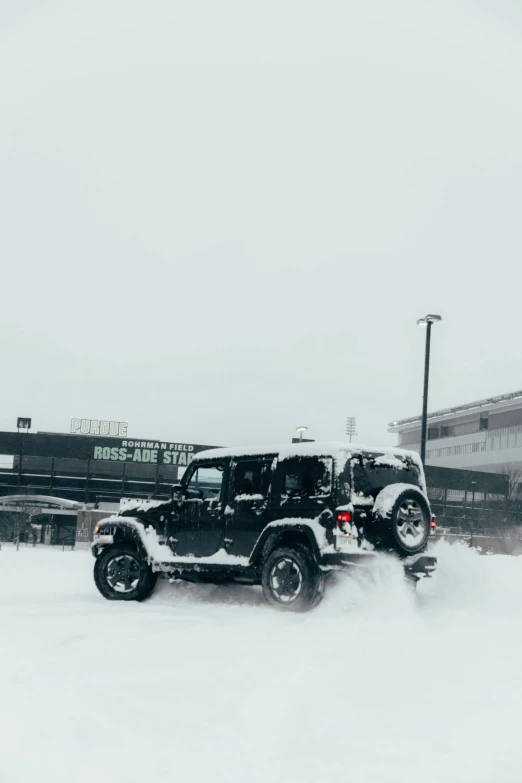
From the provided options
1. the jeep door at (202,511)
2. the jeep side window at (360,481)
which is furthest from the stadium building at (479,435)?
the jeep side window at (360,481)

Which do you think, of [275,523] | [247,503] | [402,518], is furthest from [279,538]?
[402,518]

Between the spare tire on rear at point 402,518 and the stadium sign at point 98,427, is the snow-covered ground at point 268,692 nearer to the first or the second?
the spare tire on rear at point 402,518

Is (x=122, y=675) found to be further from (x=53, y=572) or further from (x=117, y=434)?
(x=117, y=434)

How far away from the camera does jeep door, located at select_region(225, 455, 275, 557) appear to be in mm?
10312

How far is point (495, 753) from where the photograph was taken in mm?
4742

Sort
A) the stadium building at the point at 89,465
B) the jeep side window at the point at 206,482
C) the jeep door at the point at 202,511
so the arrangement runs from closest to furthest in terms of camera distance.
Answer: the jeep door at the point at 202,511, the jeep side window at the point at 206,482, the stadium building at the point at 89,465

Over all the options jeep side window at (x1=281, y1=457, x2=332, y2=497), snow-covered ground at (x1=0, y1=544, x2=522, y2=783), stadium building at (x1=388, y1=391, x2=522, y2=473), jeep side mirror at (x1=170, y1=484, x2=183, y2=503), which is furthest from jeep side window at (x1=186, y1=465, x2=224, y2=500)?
stadium building at (x1=388, y1=391, x2=522, y2=473)

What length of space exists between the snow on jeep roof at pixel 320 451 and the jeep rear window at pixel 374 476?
0.36 feet

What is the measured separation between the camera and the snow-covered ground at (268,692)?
14.8ft

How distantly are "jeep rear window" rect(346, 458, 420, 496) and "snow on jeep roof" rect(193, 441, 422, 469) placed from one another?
0.36 feet

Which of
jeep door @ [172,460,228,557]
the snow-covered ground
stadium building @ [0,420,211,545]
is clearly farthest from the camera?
stadium building @ [0,420,211,545]

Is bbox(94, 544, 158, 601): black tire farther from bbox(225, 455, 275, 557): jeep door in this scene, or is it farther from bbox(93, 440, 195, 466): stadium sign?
bbox(93, 440, 195, 466): stadium sign

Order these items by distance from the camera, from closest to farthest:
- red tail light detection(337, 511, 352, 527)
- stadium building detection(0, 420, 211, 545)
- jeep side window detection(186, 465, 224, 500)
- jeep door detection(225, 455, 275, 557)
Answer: red tail light detection(337, 511, 352, 527) < jeep door detection(225, 455, 275, 557) < jeep side window detection(186, 465, 224, 500) < stadium building detection(0, 420, 211, 545)

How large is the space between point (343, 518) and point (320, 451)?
90cm
